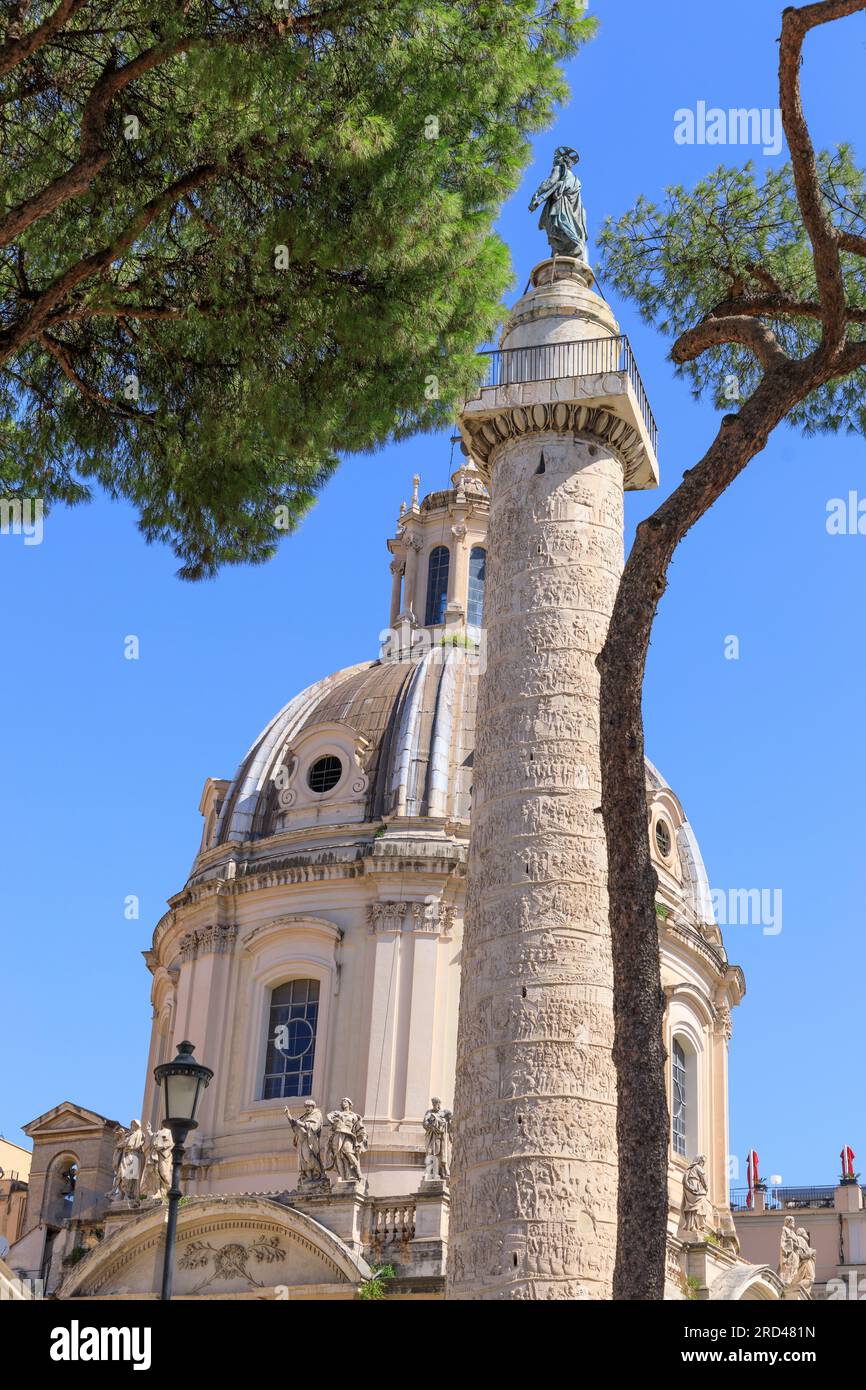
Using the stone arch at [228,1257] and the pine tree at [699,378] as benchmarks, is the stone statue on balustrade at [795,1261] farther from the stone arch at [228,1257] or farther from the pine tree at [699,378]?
the pine tree at [699,378]

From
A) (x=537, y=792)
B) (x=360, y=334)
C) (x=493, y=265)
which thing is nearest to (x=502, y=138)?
(x=493, y=265)

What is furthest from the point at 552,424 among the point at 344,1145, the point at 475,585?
the point at 475,585

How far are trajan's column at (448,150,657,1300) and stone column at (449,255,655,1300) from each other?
19 mm

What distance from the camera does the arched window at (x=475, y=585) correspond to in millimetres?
39406

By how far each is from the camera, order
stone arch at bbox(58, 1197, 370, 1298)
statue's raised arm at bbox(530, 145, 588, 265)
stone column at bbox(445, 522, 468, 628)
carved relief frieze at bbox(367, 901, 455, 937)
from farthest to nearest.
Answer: stone column at bbox(445, 522, 468, 628) → carved relief frieze at bbox(367, 901, 455, 937) → stone arch at bbox(58, 1197, 370, 1298) → statue's raised arm at bbox(530, 145, 588, 265)

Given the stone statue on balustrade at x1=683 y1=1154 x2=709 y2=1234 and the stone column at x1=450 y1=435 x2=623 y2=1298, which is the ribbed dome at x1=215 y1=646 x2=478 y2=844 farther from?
the stone column at x1=450 y1=435 x2=623 y2=1298

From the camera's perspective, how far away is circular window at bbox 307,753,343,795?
109ft

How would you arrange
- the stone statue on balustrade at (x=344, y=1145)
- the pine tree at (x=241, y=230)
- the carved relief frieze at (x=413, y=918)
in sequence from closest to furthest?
1. the pine tree at (x=241, y=230)
2. the stone statue on balustrade at (x=344, y=1145)
3. the carved relief frieze at (x=413, y=918)

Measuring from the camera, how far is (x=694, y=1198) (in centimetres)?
2827

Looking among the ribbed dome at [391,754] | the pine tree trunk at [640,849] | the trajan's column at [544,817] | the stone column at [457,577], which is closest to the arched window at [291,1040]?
the ribbed dome at [391,754]

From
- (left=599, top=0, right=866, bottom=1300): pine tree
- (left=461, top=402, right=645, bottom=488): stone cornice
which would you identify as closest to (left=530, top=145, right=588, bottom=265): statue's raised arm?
(left=461, top=402, right=645, bottom=488): stone cornice

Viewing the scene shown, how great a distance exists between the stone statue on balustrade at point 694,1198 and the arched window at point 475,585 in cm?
1423
